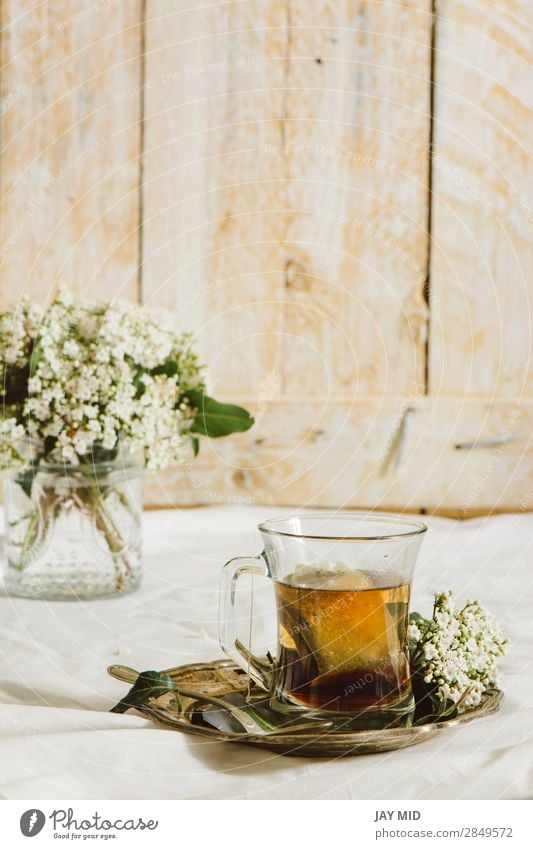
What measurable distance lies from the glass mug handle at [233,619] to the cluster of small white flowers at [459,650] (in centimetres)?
10

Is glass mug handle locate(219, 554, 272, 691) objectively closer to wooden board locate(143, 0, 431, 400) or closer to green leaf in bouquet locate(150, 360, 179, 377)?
green leaf in bouquet locate(150, 360, 179, 377)

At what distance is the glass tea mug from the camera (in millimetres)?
517

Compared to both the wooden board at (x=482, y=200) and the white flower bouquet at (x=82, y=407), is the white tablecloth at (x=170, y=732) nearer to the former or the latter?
the white flower bouquet at (x=82, y=407)

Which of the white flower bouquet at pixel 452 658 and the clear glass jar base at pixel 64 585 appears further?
the clear glass jar base at pixel 64 585

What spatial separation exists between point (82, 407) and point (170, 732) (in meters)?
0.40

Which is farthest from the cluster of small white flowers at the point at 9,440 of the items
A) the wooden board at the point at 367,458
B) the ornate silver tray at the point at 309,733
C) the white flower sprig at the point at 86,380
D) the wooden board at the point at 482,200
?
the wooden board at the point at 482,200

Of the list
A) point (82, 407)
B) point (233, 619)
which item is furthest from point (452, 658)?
point (82, 407)

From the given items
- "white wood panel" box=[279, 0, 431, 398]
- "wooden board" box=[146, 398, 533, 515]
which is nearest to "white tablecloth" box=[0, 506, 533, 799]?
"wooden board" box=[146, 398, 533, 515]

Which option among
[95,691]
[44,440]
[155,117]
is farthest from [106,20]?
[95,691]

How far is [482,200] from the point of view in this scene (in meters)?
1.40

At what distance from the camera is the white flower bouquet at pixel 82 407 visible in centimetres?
86

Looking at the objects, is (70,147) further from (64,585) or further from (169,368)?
(64,585)

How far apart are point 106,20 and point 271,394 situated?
611 millimetres

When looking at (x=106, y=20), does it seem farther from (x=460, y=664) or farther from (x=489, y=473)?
(x=460, y=664)
